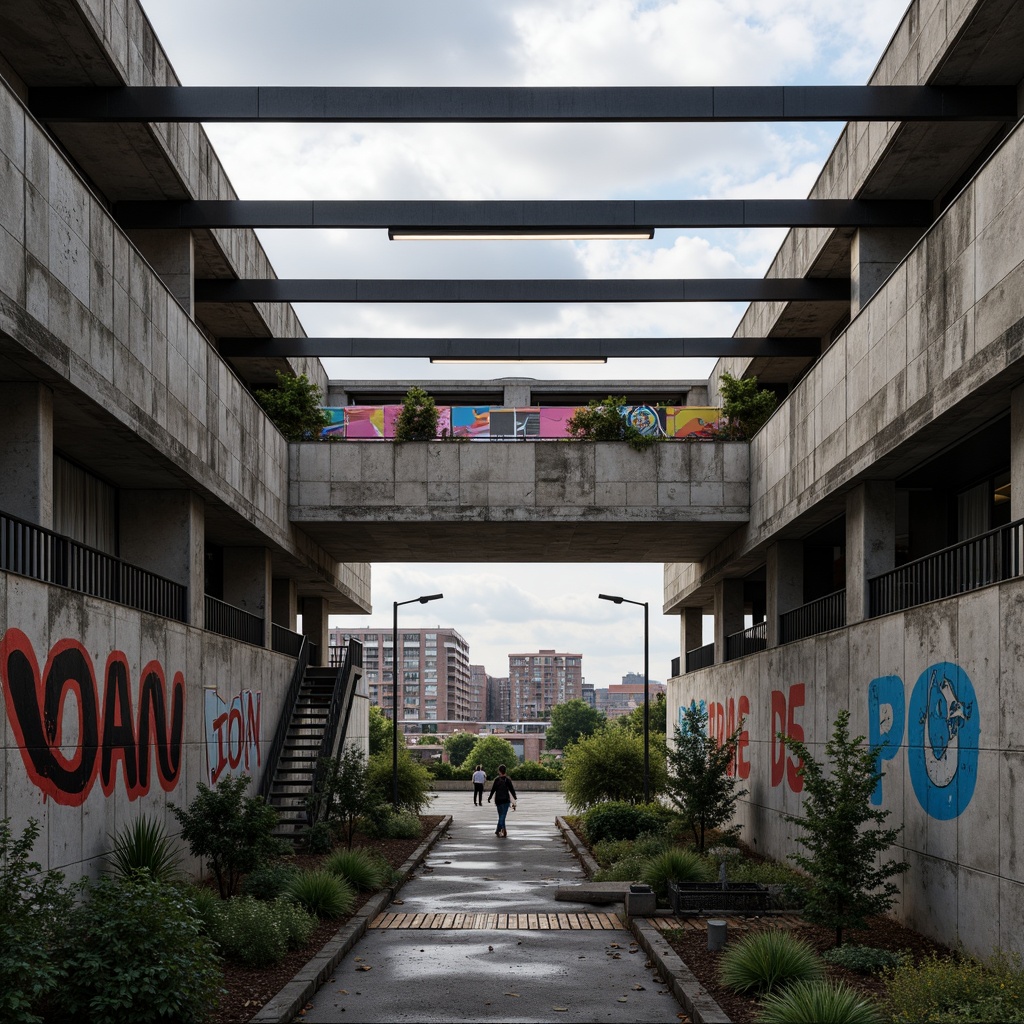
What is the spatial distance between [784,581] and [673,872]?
28.6ft

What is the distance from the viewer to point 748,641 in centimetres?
3105

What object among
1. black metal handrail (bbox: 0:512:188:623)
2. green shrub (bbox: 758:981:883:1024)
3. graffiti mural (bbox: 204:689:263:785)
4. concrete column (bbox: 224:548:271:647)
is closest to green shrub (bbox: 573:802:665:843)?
graffiti mural (bbox: 204:689:263:785)

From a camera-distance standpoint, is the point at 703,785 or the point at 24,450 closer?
the point at 24,450

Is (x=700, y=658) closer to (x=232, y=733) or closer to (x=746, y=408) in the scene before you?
(x=746, y=408)

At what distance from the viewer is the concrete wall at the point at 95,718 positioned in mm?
12875

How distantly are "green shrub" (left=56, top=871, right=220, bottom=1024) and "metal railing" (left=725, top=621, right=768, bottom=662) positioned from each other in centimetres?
1964

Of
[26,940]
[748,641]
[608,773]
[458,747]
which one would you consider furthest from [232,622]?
[458,747]

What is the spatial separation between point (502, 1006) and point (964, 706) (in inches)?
245

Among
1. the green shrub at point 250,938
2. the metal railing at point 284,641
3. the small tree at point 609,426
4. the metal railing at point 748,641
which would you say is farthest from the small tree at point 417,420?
the green shrub at point 250,938

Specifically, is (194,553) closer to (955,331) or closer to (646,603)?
(955,331)

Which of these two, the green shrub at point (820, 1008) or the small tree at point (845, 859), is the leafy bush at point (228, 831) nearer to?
the small tree at point (845, 859)

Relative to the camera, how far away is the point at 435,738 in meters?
170

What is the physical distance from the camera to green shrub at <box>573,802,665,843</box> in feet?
91.5

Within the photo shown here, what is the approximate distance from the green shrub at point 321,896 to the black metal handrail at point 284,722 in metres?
6.95
